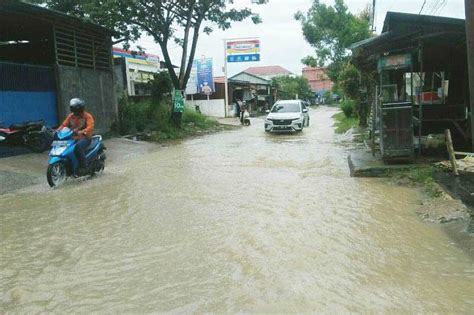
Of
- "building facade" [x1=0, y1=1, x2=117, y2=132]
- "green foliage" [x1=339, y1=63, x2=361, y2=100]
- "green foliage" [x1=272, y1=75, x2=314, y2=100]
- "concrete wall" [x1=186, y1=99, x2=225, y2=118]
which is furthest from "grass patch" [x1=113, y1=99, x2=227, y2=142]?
"green foliage" [x1=272, y1=75, x2=314, y2=100]

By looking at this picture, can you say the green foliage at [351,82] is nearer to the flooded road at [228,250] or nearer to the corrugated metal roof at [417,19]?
the corrugated metal roof at [417,19]

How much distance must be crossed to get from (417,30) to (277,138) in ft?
31.7

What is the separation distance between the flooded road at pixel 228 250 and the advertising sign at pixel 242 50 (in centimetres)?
2777

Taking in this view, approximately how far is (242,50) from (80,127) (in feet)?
91.6

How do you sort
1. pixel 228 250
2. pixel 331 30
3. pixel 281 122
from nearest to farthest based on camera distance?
pixel 228 250 < pixel 281 122 < pixel 331 30

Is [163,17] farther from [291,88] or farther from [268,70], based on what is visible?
[268,70]

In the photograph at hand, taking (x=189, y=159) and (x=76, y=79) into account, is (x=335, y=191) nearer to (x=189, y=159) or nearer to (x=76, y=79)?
(x=189, y=159)

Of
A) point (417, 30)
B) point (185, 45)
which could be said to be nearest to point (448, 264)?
point (417, 30)

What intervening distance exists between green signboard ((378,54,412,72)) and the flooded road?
2639 millimetres

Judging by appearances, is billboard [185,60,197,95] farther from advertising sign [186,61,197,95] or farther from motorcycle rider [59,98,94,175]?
motorcycle rider [59,98,94,175]

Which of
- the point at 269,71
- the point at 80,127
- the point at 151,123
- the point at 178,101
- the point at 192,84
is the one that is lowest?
the point at 151,123

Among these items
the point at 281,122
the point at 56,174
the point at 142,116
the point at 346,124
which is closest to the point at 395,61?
the point at 56,174

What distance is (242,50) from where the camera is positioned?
35500mm

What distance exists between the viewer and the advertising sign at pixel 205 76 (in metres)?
35.4
